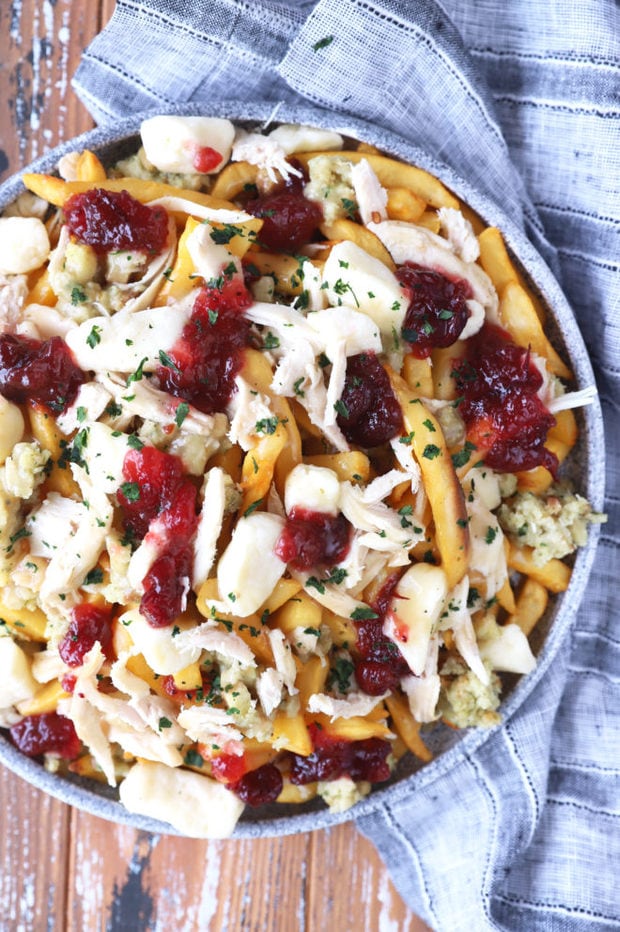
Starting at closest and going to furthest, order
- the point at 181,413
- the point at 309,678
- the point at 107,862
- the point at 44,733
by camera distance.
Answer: the point at 181,413 → the point at 309,678 → the point at 44,733 → the point at 107,862

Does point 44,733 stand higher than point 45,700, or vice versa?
point 45,700

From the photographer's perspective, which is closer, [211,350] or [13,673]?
[211,350]

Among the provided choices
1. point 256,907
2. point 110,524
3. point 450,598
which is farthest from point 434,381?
point 256,907

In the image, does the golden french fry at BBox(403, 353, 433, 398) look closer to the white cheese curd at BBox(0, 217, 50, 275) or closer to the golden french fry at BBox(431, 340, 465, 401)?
the golden french fry at BBox(431, 340, 465, 401)

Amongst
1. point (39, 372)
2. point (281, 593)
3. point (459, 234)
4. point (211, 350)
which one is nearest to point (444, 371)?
point (459, 234)

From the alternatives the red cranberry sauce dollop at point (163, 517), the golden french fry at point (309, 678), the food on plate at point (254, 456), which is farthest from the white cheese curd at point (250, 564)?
the golden french fry at point (309, 678)

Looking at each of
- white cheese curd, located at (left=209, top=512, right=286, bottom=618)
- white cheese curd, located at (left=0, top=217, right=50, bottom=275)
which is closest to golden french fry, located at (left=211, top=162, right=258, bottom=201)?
white cheese curd, located at (left=0, top=217, right=50, bottom=275)

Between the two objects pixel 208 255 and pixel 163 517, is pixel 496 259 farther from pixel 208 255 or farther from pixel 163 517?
pixel 163 517

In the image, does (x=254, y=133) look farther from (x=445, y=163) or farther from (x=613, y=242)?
(x=613, y=242)
